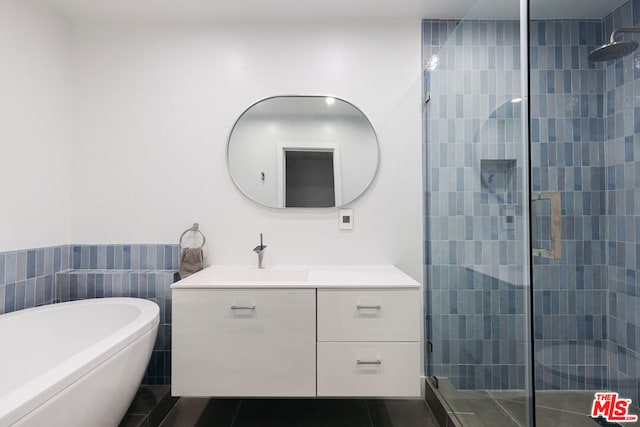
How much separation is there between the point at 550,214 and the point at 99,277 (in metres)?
2.24

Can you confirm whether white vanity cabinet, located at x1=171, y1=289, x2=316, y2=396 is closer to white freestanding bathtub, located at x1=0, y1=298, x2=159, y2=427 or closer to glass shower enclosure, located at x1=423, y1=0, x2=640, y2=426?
white freestanding bathtub, located at x1=0, y1=298, x2=159, y2=427

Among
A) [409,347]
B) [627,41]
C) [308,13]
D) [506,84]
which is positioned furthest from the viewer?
[308,13]

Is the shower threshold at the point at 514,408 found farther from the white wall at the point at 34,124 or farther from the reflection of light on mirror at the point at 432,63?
the white wall at the point at 34,124

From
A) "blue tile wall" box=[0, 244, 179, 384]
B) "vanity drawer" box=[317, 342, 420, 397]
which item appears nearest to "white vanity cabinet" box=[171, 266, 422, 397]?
"vanity drawer" box=[317, 342, 420, 397]

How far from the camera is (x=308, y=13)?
6.29 ft

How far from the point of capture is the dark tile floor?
64.8 inches

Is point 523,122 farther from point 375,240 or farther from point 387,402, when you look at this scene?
point 387,402

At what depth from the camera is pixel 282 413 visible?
1.73 m

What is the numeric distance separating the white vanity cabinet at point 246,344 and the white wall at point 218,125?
1.67ft

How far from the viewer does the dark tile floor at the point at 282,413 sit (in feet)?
5.40

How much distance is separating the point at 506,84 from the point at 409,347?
1.18 meters

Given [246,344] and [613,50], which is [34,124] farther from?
[613,50]

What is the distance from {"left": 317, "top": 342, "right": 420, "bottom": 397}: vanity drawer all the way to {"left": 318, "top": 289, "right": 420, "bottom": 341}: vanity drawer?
0.18ft

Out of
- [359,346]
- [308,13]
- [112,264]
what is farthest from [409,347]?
[308,13]
